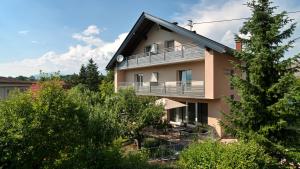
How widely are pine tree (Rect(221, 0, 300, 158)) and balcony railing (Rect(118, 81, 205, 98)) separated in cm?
900

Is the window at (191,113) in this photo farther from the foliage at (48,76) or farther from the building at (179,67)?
the foliage at (48,76)

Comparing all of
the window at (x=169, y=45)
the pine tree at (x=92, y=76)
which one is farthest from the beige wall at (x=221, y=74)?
the pine tree at (x=92, y=76)

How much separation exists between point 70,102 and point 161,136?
11.8 m

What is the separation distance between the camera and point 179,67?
2472cm

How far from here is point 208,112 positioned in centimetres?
2130

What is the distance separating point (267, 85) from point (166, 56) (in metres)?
13.8

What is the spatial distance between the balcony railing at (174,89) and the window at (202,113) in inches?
60.2

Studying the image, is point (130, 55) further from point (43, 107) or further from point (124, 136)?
point (43, 107)

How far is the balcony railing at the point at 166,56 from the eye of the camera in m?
21.6

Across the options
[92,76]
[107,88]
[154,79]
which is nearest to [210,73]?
[154,79]

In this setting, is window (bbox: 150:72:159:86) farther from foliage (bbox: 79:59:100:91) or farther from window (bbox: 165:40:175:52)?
foliage (bbox: 79:59:100:91)

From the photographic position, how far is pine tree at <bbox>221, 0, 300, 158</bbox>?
423 inches

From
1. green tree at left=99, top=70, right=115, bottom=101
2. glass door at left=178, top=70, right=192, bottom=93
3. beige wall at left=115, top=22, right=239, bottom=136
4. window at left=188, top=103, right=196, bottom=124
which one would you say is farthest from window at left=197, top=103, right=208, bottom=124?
green tree at left=99, top=70, right=115, bottom=101

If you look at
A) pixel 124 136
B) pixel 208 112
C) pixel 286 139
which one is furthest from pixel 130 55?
pixel 286 139
